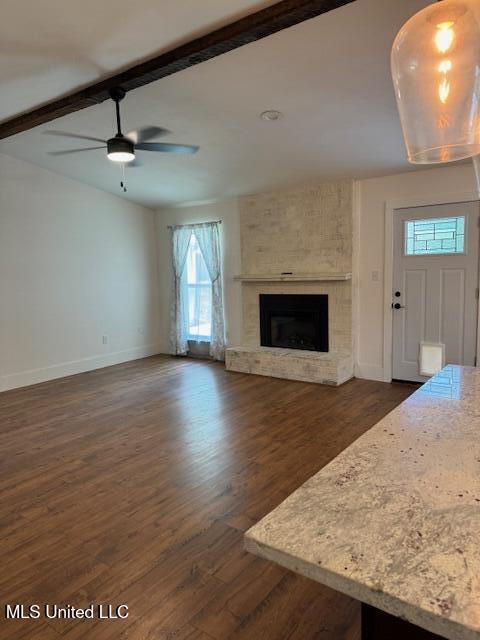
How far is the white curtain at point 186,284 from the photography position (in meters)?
6.15

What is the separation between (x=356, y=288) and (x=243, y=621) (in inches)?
157

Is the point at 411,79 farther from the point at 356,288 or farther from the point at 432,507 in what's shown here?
the point at 356,288

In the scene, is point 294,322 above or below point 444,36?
below

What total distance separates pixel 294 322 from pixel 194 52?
3554 mm

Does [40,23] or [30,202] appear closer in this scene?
[40,23]

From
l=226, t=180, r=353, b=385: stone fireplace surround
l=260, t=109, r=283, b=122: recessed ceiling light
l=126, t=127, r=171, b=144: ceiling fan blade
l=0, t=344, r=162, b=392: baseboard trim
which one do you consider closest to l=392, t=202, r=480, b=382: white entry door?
l=226, t=180, r=353, b=385: stone fireplace surround

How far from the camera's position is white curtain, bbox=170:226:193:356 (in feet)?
21.4

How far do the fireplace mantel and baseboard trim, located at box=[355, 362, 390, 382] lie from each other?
1.09m

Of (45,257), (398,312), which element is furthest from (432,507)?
(45,257)

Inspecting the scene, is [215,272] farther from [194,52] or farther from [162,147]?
[194,52]

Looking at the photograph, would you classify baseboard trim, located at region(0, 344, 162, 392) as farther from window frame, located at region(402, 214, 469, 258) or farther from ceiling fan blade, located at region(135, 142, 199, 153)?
window frame, located at region(402, 214, 469, 258)

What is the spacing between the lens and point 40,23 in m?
2.54

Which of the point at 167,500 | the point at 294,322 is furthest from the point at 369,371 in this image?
the point at 167,500

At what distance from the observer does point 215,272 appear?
6168mm
